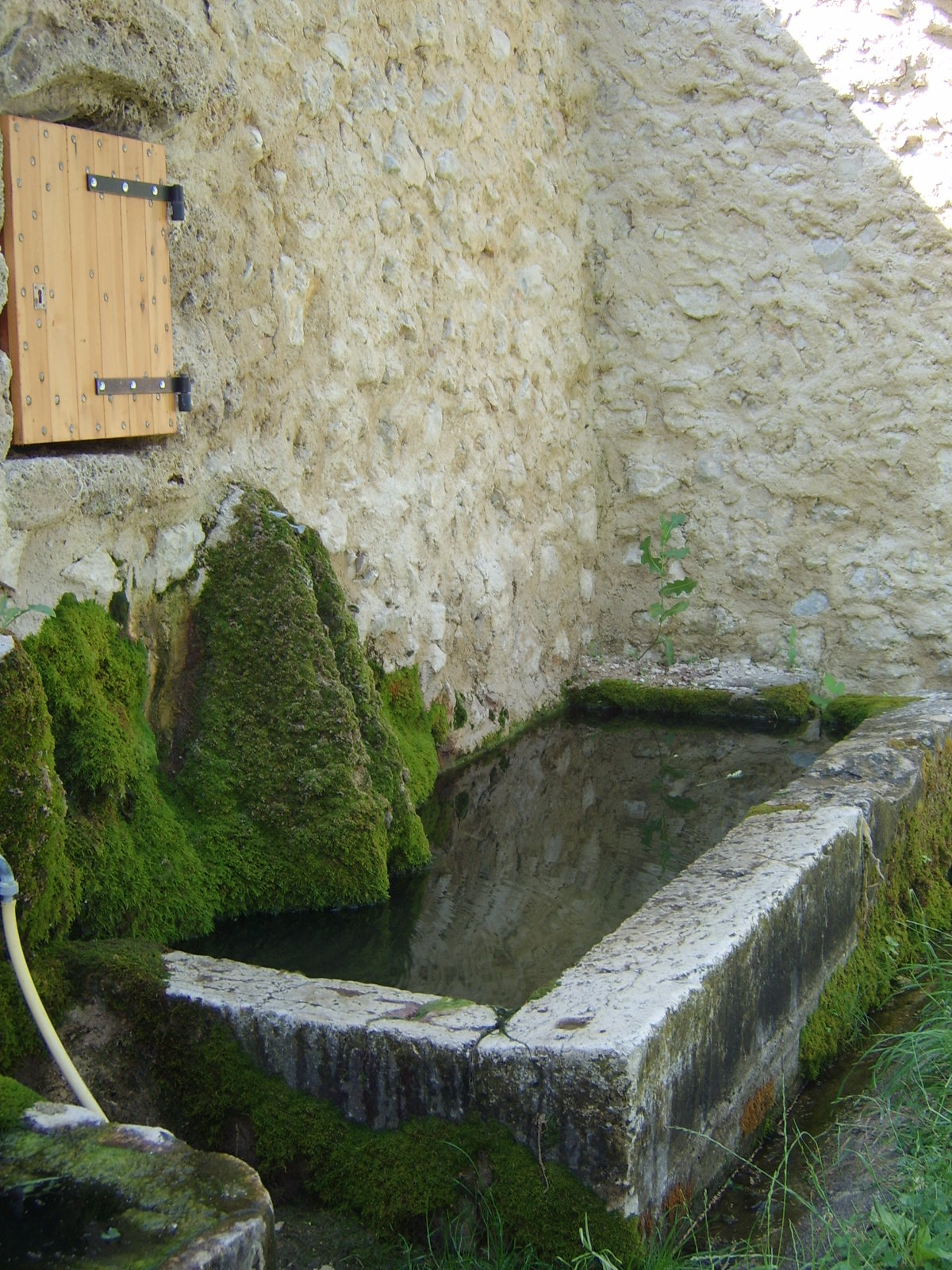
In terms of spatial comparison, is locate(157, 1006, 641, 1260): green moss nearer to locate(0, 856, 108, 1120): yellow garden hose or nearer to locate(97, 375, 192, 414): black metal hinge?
locate(0, 856, 108, 1120): yellow garden hose

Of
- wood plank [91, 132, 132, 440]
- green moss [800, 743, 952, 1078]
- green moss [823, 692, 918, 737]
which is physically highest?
wood plank [91, 132, 132, 440]

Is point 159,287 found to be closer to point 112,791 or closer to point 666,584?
point 112,791

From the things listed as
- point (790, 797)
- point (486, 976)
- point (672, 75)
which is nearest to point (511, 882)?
point (486, 976)

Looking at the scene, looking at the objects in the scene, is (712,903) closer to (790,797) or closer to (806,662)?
(790,797)

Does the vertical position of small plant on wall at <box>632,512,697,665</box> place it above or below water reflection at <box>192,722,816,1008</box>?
above

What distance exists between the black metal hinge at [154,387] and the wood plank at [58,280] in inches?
3.8

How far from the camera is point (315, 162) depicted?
3637 millimetres

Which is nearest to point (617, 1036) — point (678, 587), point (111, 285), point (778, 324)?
point (111, 285)

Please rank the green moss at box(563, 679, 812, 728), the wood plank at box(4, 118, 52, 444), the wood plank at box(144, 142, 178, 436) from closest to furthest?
1. the wood plank at box(4, 118, 52, 444)
2. the wood plank at box(144, 142, 178, 436)
3. the green moss at box(563, 679, 812, 728)

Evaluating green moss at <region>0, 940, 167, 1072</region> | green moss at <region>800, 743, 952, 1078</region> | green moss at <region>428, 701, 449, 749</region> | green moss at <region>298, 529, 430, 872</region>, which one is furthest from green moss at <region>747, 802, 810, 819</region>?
green moss at <region>0, 940, 167, 1072</region>

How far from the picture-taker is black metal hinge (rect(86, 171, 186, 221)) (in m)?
2.79

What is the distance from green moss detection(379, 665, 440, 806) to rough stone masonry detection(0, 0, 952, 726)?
0.34 feet

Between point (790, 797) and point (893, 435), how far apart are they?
→ 7.36ft

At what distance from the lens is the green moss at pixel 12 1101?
187 cm
